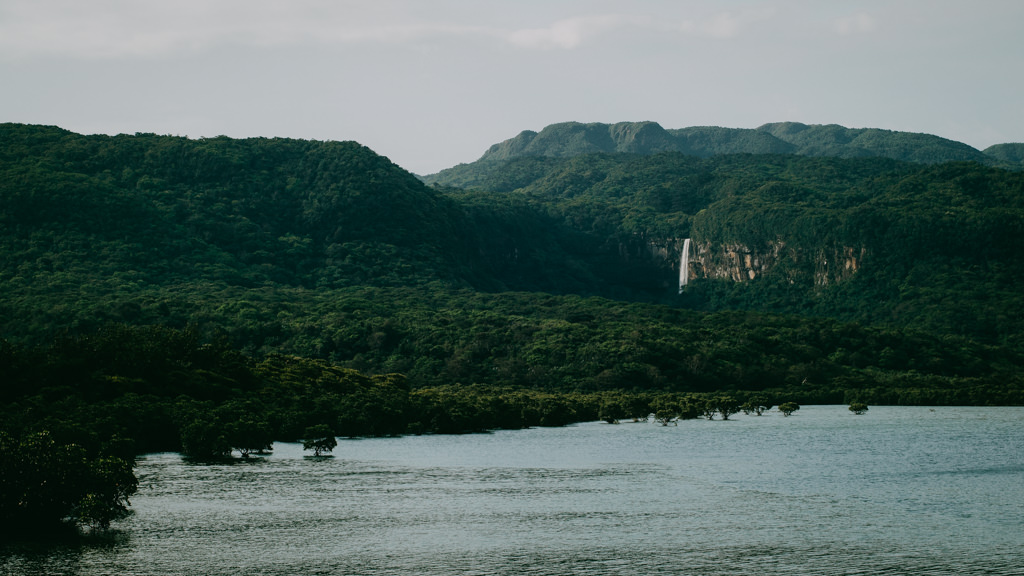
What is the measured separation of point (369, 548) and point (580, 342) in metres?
108

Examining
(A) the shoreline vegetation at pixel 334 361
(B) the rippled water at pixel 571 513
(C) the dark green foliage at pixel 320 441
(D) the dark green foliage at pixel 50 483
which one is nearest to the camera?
(B) the rippled water at pixel 571 513

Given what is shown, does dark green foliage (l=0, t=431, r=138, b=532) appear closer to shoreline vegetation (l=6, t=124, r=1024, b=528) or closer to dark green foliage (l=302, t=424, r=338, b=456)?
shoreline vegetation (l=6, t=124, r=1024, b=528)

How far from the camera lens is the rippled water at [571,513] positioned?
37.6 meters

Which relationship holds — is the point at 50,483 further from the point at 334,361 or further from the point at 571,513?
the point at 334,361

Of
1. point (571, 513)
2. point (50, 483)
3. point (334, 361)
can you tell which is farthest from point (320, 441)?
point (334, 361)

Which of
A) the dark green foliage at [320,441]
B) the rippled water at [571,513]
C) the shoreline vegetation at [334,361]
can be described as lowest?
the rippled water at [571,513]

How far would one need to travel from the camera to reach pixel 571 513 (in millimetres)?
48844

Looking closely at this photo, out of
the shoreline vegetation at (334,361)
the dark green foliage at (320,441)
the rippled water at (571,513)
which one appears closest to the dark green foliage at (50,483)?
the shoreline vegetation at (334,361)

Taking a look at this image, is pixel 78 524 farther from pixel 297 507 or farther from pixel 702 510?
pixel 702 510

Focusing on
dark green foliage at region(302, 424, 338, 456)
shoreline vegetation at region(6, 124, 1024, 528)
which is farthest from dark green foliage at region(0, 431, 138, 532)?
dark green foliage at region(302, 424, 338, 456)

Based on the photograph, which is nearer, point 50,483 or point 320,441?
point 50,483

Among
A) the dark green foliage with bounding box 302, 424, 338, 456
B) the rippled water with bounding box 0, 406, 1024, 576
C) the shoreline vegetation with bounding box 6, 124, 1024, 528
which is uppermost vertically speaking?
the shoreline vegetation with bounding box 6, 124, 1024, 528

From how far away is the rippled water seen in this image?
123 feet

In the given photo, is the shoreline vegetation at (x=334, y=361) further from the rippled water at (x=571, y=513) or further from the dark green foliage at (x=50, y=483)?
the rippled water at (x=571, y=513)
